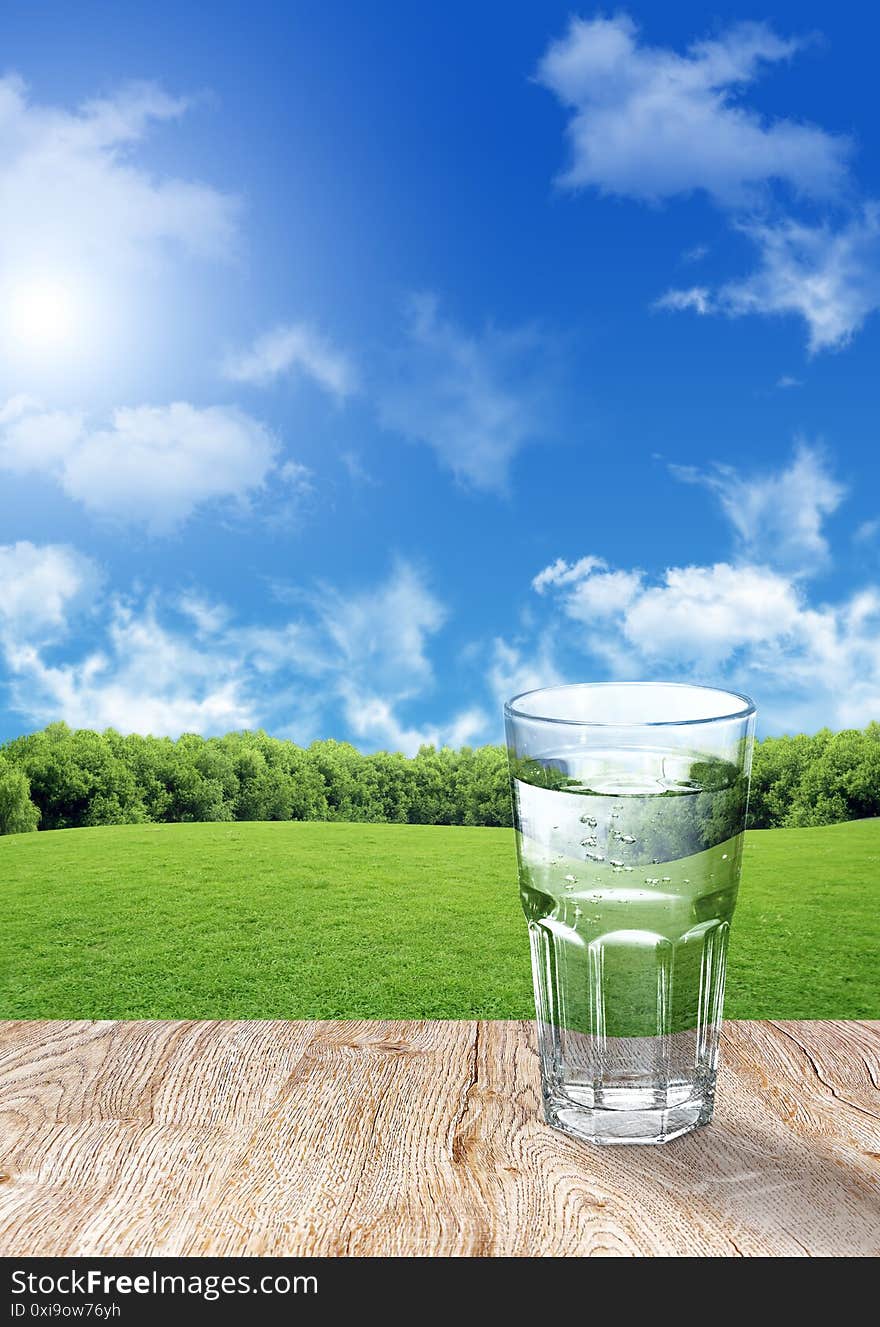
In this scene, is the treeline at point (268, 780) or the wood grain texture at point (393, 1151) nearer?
the wood grain texture at point (393, 1151)

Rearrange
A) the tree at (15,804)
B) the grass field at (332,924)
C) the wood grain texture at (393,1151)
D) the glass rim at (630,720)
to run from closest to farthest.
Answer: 1. the wood grain texture at (393,1151)
2. the glass rim at (630,720)
3. the grass field at (332,924)
4. the tree at (15,804)

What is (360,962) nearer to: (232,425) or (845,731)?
(845,731)

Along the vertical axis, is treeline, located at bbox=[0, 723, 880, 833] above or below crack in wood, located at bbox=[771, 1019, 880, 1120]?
below

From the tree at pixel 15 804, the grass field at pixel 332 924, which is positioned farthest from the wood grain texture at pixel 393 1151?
the tree at pixel 15 804

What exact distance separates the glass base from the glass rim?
0.80 ft

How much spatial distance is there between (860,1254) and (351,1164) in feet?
0.96

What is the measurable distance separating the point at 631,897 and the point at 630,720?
0.13 meters

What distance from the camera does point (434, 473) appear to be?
31.3ft

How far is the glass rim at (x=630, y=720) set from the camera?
0.66 meters

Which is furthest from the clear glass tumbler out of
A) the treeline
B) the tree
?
the tree

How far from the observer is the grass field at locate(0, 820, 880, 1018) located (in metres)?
4.97

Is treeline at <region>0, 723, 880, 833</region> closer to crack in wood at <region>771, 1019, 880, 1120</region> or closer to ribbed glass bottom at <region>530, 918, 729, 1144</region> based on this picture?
crack in wood at <region>771, 1019, 880, 1120</region>

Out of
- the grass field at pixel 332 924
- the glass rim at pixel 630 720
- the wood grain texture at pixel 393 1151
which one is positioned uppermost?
the glass rim at pixel 630 720

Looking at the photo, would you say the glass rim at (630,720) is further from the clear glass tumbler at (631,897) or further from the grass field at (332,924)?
the grass field at (332,924)
